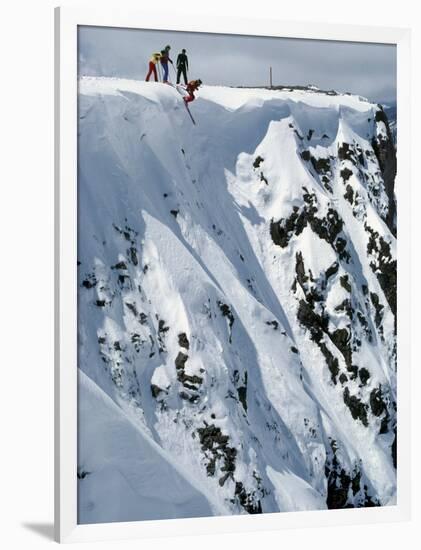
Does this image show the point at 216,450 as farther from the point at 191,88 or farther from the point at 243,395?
the point at 191,88

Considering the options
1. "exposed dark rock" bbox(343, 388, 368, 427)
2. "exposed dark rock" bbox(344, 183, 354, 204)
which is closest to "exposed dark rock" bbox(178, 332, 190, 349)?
"exposed dark rock" bbox(343, 388, 368, 427)

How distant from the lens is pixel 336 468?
8.99 m

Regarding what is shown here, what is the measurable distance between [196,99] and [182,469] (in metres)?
2.41

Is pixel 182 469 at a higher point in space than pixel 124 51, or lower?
lower

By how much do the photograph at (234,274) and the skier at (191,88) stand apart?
15 millimetres

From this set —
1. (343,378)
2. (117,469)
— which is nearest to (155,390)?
(117,469)

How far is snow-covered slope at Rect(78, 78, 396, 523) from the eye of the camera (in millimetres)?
8336

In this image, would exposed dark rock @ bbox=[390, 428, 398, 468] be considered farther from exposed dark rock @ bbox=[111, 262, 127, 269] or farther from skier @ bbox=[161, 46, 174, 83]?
skier @ bbox=[161, 46, 174, 83]

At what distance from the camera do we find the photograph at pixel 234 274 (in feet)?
27.3

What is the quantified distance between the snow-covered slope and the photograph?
0.4 inches

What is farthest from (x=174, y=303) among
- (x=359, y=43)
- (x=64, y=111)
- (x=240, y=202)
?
(x=359, y=43)

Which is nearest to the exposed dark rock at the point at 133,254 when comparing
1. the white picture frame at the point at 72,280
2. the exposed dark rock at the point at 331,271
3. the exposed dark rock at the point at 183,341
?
the white picture frame at the point at 72,280

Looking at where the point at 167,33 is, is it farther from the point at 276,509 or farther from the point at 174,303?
the point at 276,509

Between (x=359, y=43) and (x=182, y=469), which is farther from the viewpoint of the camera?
(x=359, y=43)
